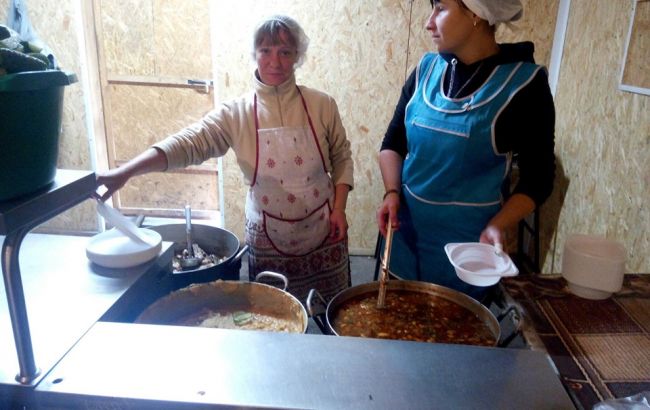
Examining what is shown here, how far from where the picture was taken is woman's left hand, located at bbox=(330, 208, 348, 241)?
1.90m

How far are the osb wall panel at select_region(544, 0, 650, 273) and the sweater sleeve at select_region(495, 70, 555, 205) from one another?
0.67 m

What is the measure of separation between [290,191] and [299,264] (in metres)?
0.30

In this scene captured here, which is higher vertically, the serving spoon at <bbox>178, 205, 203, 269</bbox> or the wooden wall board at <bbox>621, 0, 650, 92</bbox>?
the wooden wall board at <bbox>621, 0, 650, 92</bbox>

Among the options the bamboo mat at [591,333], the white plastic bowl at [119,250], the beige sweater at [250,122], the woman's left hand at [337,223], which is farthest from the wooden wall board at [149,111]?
the bamboo mat at [591,333]

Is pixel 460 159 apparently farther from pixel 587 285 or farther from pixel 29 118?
pixel 29 118

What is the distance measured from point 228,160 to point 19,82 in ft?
9.60

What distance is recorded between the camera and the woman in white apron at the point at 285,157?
1735 millimetres

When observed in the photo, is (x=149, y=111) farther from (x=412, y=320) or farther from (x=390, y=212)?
(x=412, y=320)

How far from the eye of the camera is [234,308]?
4.28 feet

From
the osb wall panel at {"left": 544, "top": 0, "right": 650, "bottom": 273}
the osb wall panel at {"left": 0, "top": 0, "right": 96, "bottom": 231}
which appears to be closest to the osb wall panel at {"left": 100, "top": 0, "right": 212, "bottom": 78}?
the osb wall panel at {"left": 0, "top": 0, "right": 96, "bottom": 231}

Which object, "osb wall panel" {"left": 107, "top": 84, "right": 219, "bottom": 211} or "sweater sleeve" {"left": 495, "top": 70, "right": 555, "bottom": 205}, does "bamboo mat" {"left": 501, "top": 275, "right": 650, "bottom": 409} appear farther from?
"osb wall panel" {"left": 107, "top": 84, "right": 219, "bottom": 211}

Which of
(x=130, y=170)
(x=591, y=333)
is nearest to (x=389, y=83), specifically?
(x=130, y=170)

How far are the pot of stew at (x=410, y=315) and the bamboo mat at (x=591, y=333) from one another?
117 millimetres

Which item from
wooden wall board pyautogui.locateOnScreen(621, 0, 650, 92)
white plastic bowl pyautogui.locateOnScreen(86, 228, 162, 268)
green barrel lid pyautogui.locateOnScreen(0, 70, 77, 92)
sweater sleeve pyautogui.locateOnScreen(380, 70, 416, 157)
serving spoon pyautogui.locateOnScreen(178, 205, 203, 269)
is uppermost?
wooden wall board pyautogui.locateOnScreen(621, 0, 650, 92)
